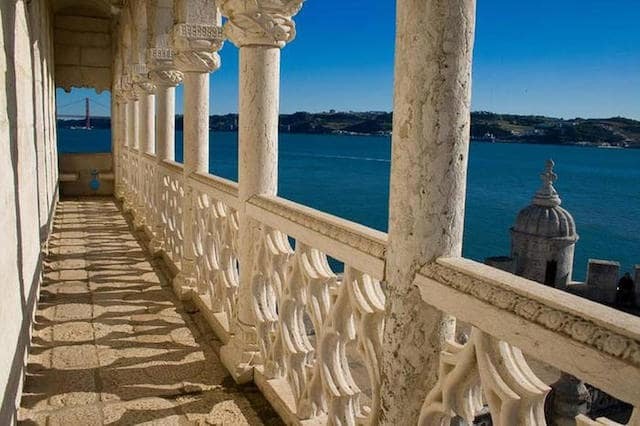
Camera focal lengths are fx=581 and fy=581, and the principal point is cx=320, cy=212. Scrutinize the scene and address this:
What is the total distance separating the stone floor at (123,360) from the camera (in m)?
3.34

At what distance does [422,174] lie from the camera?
1.94m

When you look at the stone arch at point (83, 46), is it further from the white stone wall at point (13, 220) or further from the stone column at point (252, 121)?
the stone column at point (252, 121)

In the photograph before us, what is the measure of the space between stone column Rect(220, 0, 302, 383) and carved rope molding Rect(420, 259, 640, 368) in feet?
6.60

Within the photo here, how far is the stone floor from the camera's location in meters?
3.34

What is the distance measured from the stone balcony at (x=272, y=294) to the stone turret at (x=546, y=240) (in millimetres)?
19855

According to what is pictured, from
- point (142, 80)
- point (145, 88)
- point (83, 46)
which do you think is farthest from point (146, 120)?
point (83, 46)

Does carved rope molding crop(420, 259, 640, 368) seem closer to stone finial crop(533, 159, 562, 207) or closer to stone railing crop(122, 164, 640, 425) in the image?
stone railing crop(122, 164, 640, 425)

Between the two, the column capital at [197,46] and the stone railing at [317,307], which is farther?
the column capital at [197,46]

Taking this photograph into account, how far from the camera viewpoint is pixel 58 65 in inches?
592

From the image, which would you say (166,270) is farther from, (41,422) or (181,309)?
(41,422)

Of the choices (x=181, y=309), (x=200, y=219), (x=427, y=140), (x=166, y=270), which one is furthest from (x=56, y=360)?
(x=427, y=140)

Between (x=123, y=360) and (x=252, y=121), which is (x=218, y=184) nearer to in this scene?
(x=252, y=121)

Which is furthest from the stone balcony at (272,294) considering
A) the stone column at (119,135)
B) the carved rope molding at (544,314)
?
the stone column at (119,135)

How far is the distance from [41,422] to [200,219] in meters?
2.37
